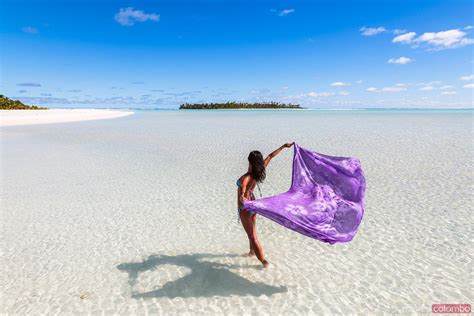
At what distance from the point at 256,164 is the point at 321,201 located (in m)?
1.26

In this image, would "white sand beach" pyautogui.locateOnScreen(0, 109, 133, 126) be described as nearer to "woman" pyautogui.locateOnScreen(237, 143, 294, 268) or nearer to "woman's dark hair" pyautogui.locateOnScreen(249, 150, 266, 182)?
"woman" pyautogui.locateOnScreen(237, 143, 294, 268)

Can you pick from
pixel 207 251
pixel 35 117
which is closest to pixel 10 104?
pixel 35 117

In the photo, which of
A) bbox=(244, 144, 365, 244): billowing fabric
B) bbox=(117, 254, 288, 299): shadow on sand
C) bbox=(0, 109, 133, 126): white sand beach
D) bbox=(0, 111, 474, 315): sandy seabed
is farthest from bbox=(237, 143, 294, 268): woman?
bbox=(0, 109, 133, 126): white sand beach

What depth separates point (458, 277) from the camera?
4.53 m

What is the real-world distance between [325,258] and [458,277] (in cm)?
185

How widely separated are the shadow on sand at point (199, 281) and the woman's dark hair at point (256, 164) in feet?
5.06

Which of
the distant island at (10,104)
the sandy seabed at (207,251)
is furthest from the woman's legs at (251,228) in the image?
the distant island at (10,104)

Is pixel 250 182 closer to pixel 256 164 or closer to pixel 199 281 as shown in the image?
pixel 256 164

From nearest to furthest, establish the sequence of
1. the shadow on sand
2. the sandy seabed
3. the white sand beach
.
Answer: the sandy seabed < the shadow on sand < the white sand beach

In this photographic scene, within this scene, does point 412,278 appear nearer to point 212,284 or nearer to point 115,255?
point 212,284

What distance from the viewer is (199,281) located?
460 centimetres

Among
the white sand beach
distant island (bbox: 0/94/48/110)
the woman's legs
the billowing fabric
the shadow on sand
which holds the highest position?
distant island (bbox: 0/94/48/110)

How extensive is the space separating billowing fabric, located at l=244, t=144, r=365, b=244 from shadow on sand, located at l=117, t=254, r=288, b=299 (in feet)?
3.30

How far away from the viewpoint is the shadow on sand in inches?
171
